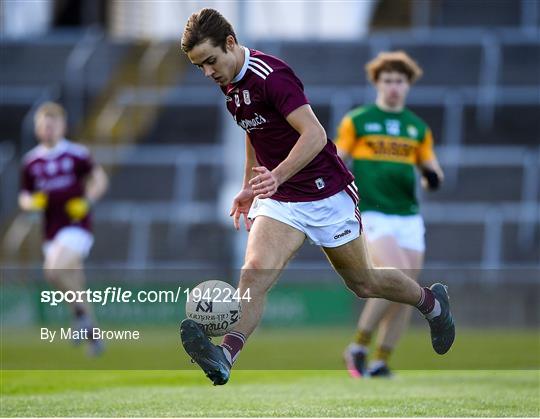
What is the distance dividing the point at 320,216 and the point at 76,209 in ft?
21.7

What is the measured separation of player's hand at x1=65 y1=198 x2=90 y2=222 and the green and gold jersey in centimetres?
411

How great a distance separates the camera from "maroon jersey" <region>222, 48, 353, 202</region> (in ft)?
22.6

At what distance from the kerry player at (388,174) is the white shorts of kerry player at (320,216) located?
8.91ft

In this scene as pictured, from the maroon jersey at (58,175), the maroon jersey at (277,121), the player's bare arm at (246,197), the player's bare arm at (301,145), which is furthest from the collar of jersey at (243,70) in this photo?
the maroon jersey at (58,175)

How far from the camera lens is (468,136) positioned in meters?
24.7

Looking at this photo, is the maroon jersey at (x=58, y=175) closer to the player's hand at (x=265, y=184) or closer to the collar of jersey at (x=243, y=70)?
the collar of jersey at (x=243, y=70)

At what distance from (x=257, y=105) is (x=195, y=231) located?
52.6 ft

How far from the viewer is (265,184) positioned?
21.7ft

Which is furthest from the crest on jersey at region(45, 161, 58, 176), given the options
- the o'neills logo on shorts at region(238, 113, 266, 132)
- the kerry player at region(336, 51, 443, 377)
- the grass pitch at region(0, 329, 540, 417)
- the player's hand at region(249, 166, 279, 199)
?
the player's hand at region(249, 166, 279, 199)

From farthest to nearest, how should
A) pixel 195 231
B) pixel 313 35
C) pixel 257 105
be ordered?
pixel 313 35, pixel 195 231, pixel 257 105

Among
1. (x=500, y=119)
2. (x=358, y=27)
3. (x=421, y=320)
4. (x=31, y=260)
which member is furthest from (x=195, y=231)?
(x=358, y=27)

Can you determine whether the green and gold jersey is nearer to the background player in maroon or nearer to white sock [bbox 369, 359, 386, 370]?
white sock [bbox 369, 359, 386, 370]

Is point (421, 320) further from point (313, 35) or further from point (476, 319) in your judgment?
point (313, 35)

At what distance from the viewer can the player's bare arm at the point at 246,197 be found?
23.2ft
